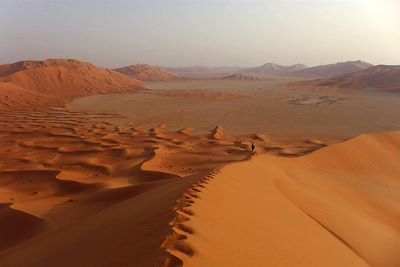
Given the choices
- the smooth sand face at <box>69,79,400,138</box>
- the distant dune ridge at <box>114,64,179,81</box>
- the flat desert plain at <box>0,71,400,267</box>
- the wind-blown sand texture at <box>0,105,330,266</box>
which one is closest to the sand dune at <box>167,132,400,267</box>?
the flat desert plain at <box>0,71,400,267</box>

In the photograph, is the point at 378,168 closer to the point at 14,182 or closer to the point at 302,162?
the point at 302,162

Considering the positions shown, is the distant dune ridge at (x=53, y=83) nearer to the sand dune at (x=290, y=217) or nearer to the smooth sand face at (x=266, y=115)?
the smooth sand face at (x=266, y=115)

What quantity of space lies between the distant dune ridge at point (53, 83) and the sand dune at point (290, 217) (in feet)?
87.7

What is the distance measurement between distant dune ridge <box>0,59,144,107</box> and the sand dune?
26735 mm

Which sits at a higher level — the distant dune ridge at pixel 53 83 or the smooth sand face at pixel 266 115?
the distant dune ridge at pixel 53 83

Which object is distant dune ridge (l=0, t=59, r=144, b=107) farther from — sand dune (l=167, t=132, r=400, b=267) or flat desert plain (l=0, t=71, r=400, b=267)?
sand dune (l=167, t=132, r=400, b=267)

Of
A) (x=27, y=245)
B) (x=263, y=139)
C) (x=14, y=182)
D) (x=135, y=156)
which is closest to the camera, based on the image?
(x=27, y=245)

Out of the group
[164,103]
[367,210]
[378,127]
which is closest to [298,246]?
[367,210]

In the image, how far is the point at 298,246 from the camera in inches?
184

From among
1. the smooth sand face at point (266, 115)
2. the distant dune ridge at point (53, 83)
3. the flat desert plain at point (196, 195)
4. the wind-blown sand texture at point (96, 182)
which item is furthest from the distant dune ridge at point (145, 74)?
the flat desert plain at point (196, 195)

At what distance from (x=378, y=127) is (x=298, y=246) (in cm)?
1904

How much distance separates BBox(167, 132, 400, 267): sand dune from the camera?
398cm

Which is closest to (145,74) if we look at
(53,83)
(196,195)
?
(53,83)

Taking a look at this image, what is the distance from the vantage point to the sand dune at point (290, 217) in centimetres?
398
